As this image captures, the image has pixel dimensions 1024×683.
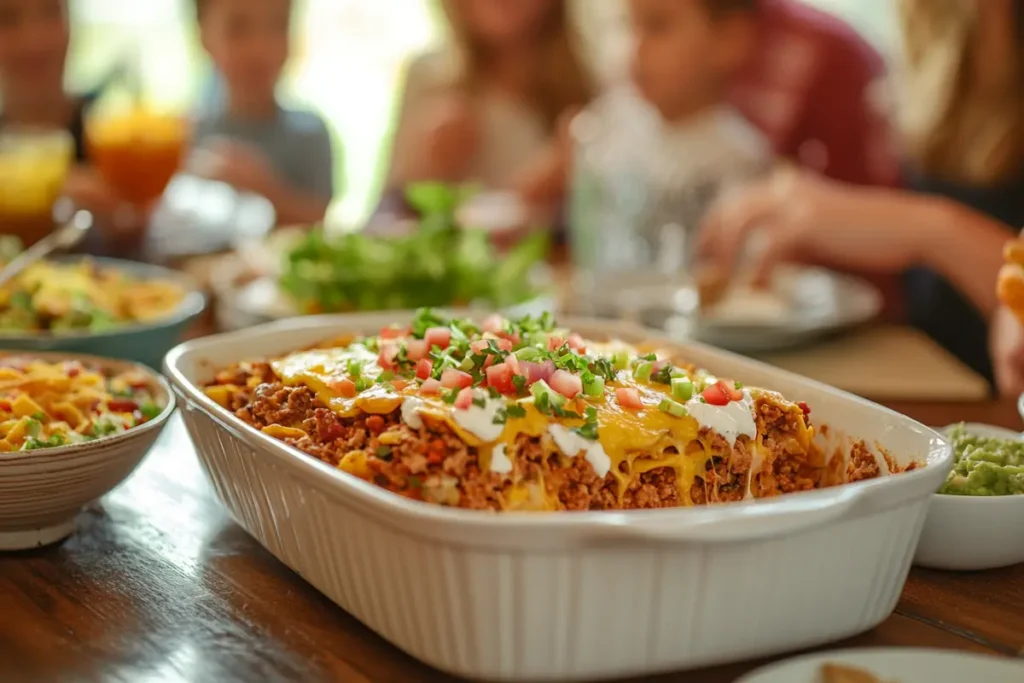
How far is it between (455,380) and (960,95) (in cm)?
234

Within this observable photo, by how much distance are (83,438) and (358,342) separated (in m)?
0.37

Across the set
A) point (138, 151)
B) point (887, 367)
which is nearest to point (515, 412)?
point (887, 367)

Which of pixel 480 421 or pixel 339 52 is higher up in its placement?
pixel 339 52

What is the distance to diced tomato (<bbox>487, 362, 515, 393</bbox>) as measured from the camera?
1128mm

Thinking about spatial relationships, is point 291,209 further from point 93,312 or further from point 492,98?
point 93,312

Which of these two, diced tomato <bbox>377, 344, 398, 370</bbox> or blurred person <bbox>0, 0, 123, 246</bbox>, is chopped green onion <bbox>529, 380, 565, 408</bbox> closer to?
diced tomato <bbox>377, 344, 398, 370</bbox>

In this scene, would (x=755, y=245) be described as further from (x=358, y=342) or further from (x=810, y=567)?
(x=810, y=567)

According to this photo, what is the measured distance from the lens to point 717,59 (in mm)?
3480

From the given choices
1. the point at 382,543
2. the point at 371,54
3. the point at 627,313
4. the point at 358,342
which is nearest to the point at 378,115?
the point at 371,54

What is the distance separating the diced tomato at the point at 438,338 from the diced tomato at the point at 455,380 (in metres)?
0.14

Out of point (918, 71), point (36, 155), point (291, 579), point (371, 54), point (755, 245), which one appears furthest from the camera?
point (371, 54)

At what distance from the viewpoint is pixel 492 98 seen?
4.09 m

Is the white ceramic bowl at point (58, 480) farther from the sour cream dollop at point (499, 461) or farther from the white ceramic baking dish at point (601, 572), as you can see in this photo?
the sour cream dollop at point (499, 461)

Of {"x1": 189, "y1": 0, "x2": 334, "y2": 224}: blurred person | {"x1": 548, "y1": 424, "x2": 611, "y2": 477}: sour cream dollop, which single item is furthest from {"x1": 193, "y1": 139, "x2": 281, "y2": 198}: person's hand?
{"x1": 548, "y1": 424, "x2": 611, "y2": 477}: sour cream dollop
